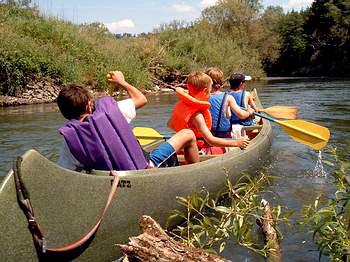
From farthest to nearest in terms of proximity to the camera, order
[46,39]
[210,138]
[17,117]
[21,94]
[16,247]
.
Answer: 1. [46,39]
2. [21,94]
3. [17,117]
4. [210,138]
5. [16,247]

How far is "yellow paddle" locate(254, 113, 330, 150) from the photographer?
5648 mm

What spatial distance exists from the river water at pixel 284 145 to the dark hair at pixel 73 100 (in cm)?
144

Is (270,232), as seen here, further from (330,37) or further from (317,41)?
(317,41)

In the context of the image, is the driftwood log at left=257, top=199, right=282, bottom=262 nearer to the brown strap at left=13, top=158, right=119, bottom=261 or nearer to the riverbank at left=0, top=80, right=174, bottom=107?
the brown strap at left=13, top=158, right=119, bottom=261

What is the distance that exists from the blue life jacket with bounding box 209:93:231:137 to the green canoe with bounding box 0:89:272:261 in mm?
1840

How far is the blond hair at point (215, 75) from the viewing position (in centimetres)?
529

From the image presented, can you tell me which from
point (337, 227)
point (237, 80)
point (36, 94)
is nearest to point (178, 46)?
point (36, 94)

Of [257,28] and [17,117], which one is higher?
[257,28]

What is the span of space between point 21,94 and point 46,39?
2.65 m

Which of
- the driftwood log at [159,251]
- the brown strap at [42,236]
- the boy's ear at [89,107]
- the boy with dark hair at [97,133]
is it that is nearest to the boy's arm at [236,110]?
the boy with dark hair at [97,133]

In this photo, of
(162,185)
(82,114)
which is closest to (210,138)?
(162,185)

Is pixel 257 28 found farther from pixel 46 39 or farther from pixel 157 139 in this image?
pixel 157 139

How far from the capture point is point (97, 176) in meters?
3.13

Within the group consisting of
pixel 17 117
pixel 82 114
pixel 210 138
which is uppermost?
pixel 82 114
